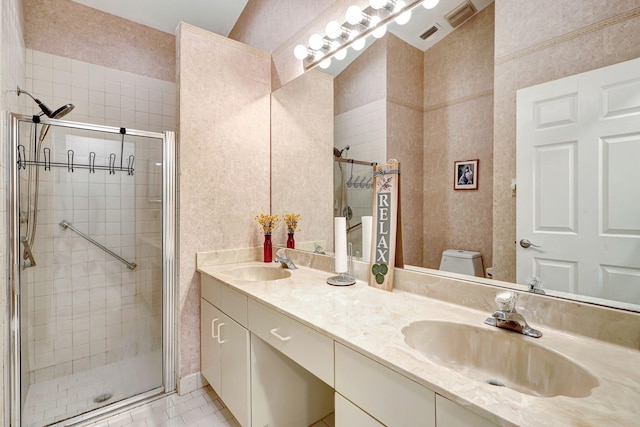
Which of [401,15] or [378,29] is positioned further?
[378,29]

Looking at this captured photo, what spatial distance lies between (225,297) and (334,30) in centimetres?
162

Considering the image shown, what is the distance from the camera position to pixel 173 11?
2.45 m

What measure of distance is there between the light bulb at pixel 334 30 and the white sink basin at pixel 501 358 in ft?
5.19

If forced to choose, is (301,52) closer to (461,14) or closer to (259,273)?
(461,14)

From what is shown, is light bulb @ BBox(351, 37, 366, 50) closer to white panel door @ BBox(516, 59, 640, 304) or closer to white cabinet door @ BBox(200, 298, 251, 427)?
white panel door @ BBox(516, 59, 640, 304)

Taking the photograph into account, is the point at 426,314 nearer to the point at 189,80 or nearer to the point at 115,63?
the point at 189,80

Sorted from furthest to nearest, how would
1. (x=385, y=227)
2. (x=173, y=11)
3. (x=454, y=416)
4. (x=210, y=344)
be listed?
(x=173, y=11), (x=210, y=344), (x=385, y=227), (x=454, y=416)

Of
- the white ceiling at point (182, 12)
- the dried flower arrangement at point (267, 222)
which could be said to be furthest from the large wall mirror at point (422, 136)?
the dried flower arrangement at point (267, 222)

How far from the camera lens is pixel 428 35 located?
4.25 ft

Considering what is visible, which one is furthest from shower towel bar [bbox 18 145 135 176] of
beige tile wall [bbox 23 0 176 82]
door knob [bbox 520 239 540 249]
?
door knob [bbox 520 239 540 249]

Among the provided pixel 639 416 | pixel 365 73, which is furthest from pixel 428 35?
pixel 639 416

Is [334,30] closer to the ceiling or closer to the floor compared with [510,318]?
closer to the ceiling

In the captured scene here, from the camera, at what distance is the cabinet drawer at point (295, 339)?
0.97 m

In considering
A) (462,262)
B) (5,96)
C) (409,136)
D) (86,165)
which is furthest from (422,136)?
(86,165)
